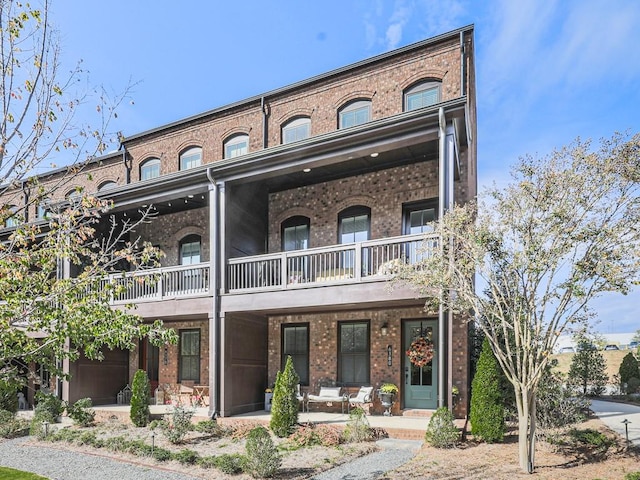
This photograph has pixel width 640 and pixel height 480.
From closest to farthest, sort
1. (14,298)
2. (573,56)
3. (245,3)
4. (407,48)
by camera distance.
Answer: (14,298)
(245,3)
(573,56)
(407,48)

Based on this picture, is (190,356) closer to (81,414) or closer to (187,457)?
(81,414)

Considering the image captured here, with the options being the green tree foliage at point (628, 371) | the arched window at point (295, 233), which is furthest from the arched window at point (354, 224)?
the green tree foliage at point (628, 371)

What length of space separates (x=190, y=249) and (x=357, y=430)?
906 cm

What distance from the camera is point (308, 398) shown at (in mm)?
12742

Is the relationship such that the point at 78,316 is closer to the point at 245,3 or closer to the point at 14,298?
the point at 14,298

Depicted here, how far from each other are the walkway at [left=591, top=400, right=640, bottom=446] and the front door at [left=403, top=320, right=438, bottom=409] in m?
3.99

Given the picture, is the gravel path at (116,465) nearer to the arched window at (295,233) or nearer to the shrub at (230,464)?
the shrub at (230,464)

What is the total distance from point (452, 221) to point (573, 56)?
3704mm

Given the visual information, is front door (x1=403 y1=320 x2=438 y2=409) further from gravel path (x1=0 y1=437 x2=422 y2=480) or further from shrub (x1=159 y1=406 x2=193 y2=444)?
shrub (x1=159 y1=406 x2=193 y2=444)

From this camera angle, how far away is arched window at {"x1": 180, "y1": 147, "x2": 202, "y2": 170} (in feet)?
58.7

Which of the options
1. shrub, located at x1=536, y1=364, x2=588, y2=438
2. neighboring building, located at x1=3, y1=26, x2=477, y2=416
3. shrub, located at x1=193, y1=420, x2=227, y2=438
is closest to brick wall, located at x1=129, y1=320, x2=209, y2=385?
neighboring building, located at x1=3, y1=26, x2=477, y2=416

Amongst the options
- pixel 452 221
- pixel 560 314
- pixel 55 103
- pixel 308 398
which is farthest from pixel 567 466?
pixel 55 103

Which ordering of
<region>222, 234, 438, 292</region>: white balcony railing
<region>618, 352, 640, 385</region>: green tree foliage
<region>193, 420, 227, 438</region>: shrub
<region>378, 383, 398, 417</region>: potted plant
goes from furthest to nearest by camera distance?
<region>618, 352, 640, 385</region>: green tree foliage → <region>378, 383, 398, 417</region>: potted plant → <region>193, 420, 227, 438</region>: shrub → <region>222, 234, 438, 292</region>: white balcony railing

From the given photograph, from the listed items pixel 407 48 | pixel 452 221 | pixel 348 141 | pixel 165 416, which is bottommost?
pixel 165 416
